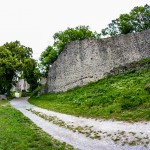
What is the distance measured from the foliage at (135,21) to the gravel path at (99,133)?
28.4 metres

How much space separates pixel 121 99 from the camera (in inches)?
709

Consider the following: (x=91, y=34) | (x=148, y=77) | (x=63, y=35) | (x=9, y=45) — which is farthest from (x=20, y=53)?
(x=148, y=77)

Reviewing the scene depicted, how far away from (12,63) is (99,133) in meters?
29.1

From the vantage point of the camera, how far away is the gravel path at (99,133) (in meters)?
10.6

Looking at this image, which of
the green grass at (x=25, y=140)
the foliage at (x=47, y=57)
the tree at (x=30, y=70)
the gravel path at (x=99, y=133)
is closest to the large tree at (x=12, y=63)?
the tree at (x=30, y=70)

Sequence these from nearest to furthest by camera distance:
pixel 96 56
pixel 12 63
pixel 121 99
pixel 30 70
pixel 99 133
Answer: pixel 99 133
pixel 121 99
pixel 96 56
pixel 12 63
pixel 30 70

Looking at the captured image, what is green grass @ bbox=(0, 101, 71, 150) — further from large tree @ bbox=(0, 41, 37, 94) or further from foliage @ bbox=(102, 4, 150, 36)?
foliage @ bbox=(102, 4, 150, 36)

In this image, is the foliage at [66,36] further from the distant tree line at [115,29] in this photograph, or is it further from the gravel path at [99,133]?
the gravel path at [99,133]

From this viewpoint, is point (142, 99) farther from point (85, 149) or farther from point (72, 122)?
point (85, 149)

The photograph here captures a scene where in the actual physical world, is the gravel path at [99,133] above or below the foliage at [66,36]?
below

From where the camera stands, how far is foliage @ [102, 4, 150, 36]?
4253 cm

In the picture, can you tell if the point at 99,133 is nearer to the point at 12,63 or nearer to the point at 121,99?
the point at 121,99

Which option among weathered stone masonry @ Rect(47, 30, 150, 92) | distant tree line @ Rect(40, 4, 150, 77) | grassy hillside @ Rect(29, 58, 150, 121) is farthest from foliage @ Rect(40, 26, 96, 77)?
grassy hillside @ Rect(29, 58, 150, 121)

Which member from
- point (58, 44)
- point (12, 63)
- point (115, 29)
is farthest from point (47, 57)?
point (115, 29)
